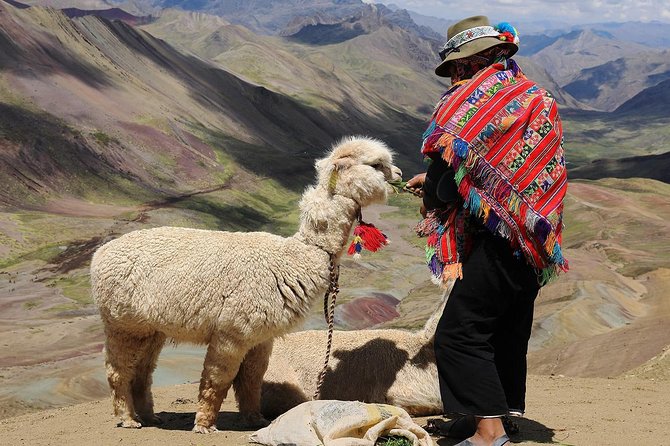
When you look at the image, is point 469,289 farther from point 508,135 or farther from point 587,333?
point 587,333

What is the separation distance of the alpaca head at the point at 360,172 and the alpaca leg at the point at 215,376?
1.52 meters

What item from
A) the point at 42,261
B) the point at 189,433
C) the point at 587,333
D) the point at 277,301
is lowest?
the point at 42,261

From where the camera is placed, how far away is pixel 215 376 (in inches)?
244

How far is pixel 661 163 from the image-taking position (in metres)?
70.9

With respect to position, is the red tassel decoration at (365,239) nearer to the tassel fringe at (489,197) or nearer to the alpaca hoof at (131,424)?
the tassel fringe at (489,197)

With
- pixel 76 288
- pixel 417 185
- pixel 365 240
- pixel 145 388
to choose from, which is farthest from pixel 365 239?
pixel 76 288

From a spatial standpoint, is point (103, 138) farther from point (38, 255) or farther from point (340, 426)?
point (340, 426)

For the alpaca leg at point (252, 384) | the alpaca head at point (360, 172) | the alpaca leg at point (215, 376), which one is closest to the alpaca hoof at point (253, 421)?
the alpaca leg at point (252, 384)

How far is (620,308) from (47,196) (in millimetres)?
26771

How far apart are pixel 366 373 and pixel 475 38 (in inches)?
138

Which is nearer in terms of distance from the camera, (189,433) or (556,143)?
(556,143)

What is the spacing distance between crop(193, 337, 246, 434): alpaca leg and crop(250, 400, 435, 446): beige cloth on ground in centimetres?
83

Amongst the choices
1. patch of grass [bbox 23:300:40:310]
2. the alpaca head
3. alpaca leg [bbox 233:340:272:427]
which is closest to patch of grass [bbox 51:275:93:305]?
patch of grass [bbox 23:300:40:310]

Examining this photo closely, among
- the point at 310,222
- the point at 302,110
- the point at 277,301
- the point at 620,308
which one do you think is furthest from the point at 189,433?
the point at 302,110
